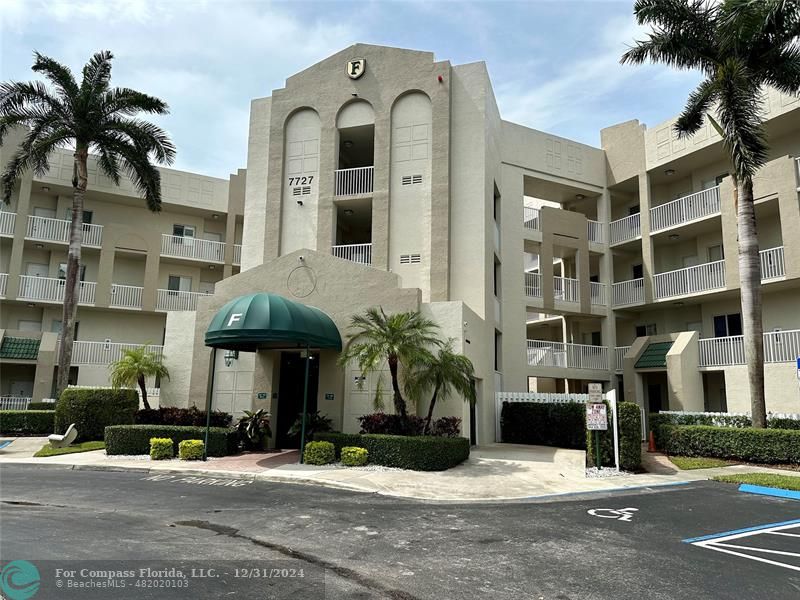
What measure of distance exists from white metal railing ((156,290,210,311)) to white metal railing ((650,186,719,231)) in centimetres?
2579

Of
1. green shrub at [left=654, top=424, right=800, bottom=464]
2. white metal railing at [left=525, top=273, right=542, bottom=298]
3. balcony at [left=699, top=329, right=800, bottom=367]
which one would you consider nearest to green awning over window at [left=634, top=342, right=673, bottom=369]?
balcony at [left=699, top=329, right=800, bottom=367]

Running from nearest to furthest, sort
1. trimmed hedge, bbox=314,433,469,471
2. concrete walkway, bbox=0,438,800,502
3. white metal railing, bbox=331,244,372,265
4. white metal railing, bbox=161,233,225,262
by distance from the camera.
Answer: concrete walkway, bbox=0,438,800,502, trimmed hedge, bbox=314,433,469,471, white metal railing, bbox=331,244,372,265, white metal railing, bbox=161,233,225,262

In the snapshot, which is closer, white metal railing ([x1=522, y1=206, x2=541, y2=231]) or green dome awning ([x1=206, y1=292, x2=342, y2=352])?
green dome awning ([x1=206, y1=292, x2=342, y2=352])

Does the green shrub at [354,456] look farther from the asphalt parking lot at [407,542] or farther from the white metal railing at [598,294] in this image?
the white metal railing at [598,294]

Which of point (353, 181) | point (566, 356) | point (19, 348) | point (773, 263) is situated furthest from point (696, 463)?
point (19, 348)

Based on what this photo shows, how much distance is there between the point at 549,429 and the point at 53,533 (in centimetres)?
1769

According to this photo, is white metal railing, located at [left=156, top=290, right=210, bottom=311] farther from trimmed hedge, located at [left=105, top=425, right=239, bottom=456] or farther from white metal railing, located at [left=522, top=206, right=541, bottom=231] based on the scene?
white metal railing, located at [left=522, top=206, right=541, bottom=231]

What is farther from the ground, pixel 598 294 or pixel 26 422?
pixel 598 294

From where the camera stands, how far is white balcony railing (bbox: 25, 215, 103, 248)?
30797 millimetres

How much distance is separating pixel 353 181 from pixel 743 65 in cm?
1502

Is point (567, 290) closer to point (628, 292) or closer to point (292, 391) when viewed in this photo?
point (628, 292)

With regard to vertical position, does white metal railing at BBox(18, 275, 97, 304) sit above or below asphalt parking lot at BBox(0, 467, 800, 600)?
above

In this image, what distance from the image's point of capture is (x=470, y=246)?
22109 mm

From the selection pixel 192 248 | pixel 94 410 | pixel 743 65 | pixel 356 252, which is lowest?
pixel 94 410
